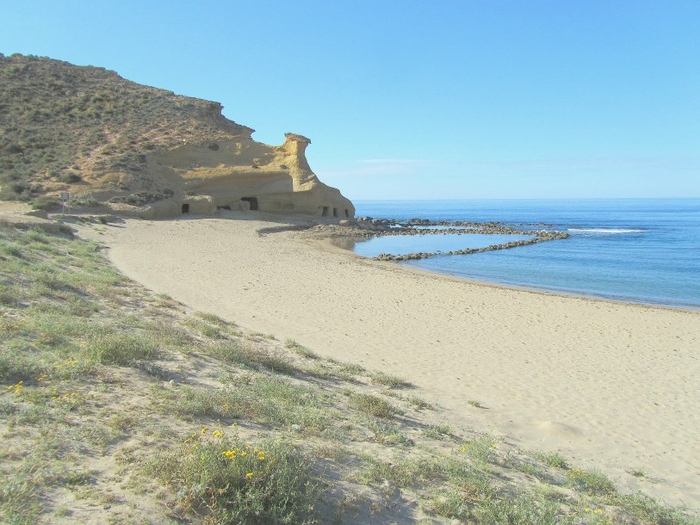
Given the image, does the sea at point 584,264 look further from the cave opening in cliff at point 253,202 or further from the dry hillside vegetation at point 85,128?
the dry hillside vegetation at point 85,128

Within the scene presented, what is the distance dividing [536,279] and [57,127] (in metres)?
42.7

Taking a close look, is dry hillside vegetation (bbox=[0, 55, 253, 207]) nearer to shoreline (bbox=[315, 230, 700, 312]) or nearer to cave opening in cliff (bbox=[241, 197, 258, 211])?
cave opening in cliff (bbox=[241, 197, 258, 211])

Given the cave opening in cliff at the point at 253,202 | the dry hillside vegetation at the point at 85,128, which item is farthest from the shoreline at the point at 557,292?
the dry hillside vegetation at the point at 85,128

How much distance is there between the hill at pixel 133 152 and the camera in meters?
37.6

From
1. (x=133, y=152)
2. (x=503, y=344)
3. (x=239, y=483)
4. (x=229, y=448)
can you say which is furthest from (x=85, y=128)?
(x=239, y=483)

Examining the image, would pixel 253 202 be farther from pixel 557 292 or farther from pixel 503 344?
pixel 503 344

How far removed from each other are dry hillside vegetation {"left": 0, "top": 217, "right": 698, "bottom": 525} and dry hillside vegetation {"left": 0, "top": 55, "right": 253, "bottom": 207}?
28610 millimetres

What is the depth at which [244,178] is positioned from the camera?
46312mm

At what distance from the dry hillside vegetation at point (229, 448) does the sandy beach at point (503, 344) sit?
1.01 meters

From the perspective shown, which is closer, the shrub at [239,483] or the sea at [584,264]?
the shrub at [239,483]

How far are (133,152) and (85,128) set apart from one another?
6835 millimetres

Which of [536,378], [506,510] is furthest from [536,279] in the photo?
[506,510]

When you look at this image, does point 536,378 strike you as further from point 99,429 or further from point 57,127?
point 57,127

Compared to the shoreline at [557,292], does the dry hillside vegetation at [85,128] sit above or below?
above
